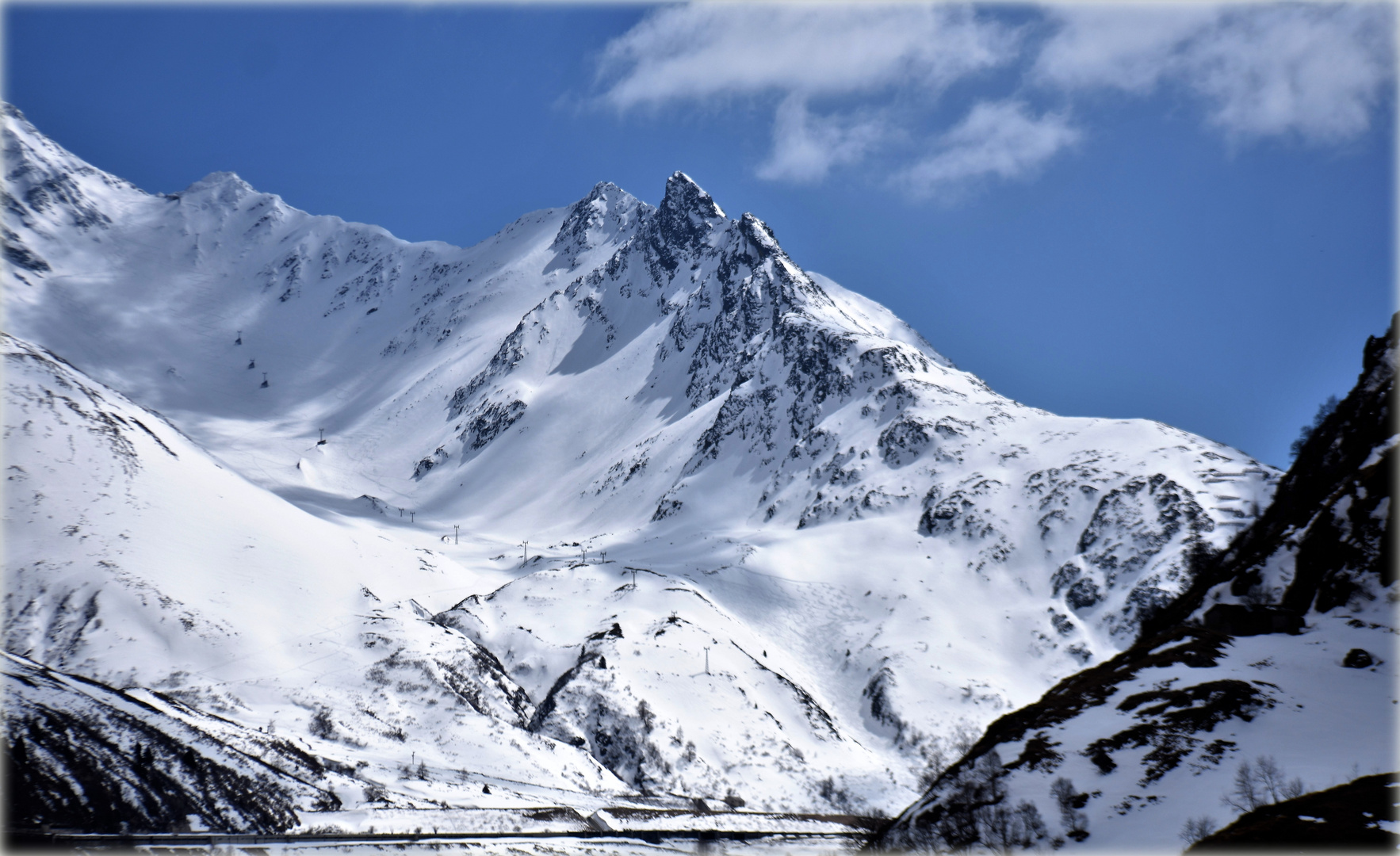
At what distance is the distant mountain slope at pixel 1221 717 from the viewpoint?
1660 inches

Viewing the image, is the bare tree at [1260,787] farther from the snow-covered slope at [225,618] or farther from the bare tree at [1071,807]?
the snow-covered slope at [225,618]

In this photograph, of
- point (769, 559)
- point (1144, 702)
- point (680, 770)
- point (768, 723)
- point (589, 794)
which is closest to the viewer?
point (1144, 702)

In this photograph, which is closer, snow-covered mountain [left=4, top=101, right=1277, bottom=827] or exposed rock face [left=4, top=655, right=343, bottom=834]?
exposed rock face [left=4, top=655, right=343, bottom=834]

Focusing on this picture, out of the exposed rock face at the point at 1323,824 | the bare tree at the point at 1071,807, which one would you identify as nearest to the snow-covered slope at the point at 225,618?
the bare tree at the point at 1071,807

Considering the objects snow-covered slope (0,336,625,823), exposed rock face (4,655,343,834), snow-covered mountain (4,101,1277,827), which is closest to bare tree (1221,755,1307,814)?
snow-covered mountain (4,101,1277,827)

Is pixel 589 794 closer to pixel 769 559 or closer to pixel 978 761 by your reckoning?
pixel 978 761

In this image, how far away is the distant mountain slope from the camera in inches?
1660

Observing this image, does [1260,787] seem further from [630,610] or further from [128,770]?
[630,610]

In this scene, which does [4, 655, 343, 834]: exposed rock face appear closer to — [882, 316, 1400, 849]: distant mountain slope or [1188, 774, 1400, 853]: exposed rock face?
[882, 316, 1400, 849]: distant mountain slope

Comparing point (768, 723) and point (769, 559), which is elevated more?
point (769, 559)

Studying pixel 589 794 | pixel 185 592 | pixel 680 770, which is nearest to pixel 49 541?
pixel 185 592

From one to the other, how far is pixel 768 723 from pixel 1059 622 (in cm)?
5581

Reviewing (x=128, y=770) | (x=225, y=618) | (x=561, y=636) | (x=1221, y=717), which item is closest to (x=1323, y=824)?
(x=1221, y=717)

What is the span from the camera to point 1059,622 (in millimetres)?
138750
